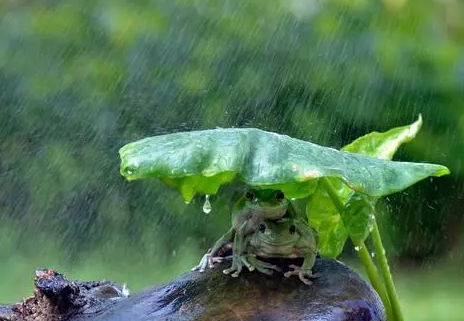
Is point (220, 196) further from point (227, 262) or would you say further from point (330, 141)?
point (227, 262)

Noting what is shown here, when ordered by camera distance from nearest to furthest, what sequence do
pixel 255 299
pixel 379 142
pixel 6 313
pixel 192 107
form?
pixel 255 299 < pixel 6 313 < pixel 379 142 < pixel 192 107

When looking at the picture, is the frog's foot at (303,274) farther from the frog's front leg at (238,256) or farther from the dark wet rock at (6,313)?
the dark wet rock at (6,313)

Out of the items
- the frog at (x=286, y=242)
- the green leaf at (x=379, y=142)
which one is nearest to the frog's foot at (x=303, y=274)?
the frog at (x=286, y=242)

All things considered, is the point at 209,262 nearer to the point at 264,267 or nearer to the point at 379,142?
the point at 264,267

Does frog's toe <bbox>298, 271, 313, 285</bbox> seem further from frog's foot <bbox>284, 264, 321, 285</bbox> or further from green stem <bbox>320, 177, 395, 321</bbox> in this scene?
green stem <bbox>320, 177, 395, 321</bbox>

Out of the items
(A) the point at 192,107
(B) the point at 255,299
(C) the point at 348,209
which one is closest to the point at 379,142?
(C) the point at 348,209

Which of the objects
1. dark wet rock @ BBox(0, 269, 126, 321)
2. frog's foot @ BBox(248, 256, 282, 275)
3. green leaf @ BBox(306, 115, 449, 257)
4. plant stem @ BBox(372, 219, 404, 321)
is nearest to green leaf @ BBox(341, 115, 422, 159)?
green leaf @ BBox(306, 115, 449, 257)

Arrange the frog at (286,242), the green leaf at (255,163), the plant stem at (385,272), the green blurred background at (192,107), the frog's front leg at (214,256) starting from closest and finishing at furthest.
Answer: the green leaf at (255,163) < the frog at (286,242) < the frog's front leg at (214,256) < the plant stem at (385,272) < the green blurred background at (192,107)
